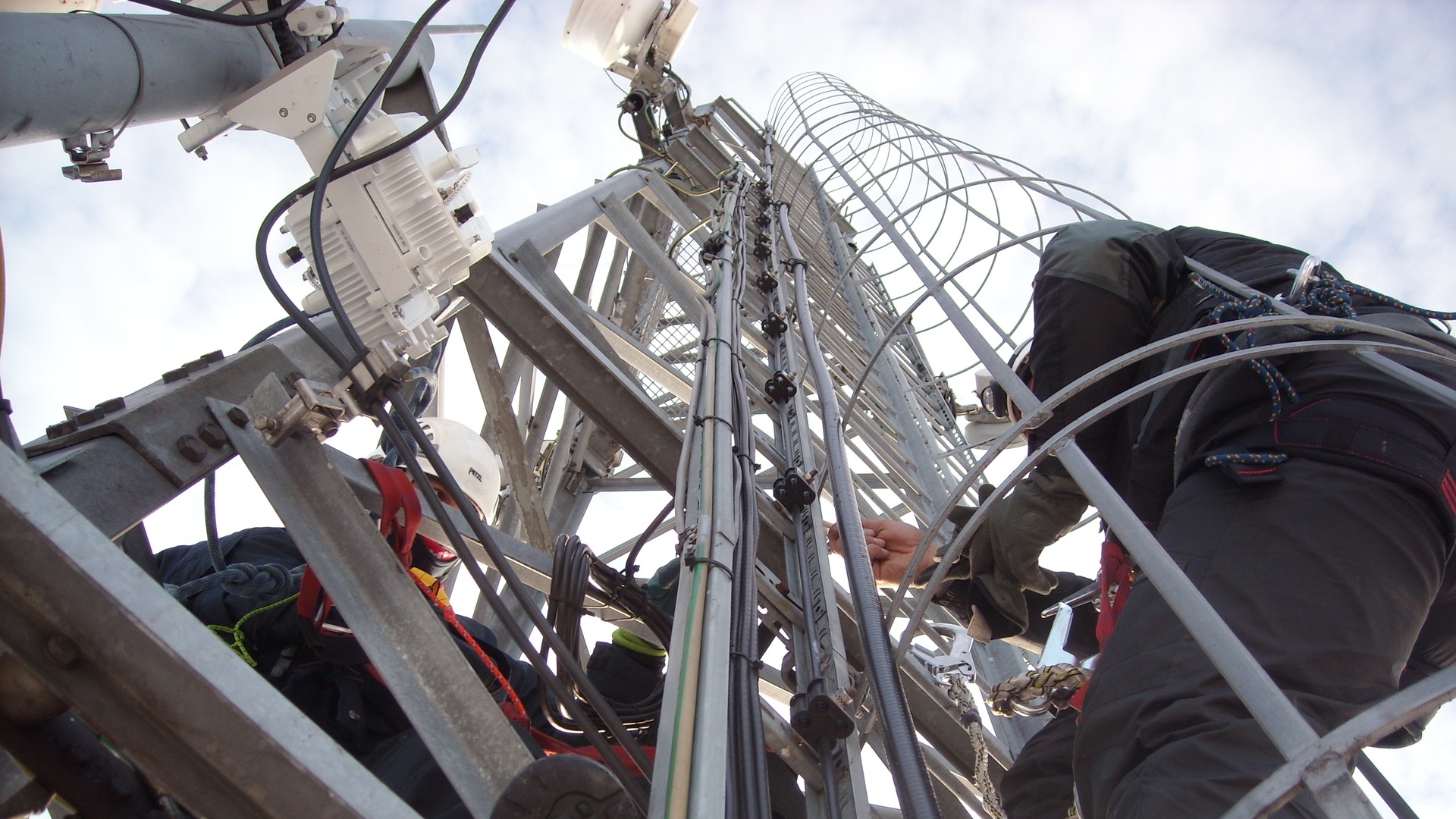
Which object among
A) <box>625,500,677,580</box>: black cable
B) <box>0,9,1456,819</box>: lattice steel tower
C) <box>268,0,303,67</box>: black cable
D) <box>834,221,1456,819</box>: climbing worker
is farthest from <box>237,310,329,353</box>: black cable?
<box>834,221,1456,819</box>: climbing worker

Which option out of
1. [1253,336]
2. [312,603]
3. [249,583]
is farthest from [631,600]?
[1253,336]

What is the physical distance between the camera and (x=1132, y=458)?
1993 mm

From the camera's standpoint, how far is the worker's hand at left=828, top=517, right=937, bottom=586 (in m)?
2.78

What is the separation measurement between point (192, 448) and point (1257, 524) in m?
1.67

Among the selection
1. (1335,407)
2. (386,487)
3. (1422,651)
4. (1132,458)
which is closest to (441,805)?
(386,487)

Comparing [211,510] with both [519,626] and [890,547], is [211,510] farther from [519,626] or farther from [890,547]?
[890,547]

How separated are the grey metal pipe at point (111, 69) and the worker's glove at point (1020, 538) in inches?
74.9

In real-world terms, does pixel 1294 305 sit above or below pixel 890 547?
above

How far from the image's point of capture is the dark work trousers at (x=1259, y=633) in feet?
3.94

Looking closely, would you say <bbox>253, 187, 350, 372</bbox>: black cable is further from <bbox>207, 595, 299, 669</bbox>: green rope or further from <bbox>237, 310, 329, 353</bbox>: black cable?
<bbox>207, 595, 299, 669</bbox>: green rope

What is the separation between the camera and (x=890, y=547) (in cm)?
282

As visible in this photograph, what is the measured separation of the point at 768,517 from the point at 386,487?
101cm

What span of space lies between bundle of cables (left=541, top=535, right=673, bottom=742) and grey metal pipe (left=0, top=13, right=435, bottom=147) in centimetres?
105

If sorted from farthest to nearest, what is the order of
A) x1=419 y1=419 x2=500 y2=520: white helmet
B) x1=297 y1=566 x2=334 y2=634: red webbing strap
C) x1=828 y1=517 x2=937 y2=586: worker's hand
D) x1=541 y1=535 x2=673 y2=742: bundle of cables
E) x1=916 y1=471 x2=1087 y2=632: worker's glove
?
1. x1=419 y1=419 x2=500 y2=520: white helmet
2. x1=828 y1=517 x2=937 y2=586: worker's hand
3. x1=916 y1=471 x2=1087 y2=632: worker's glove
4. x1=541 y1=535 x2=673 y2=742: bundle of cables
5. x1=297 y1=566 x2=334 y2=634: red webbing strap
